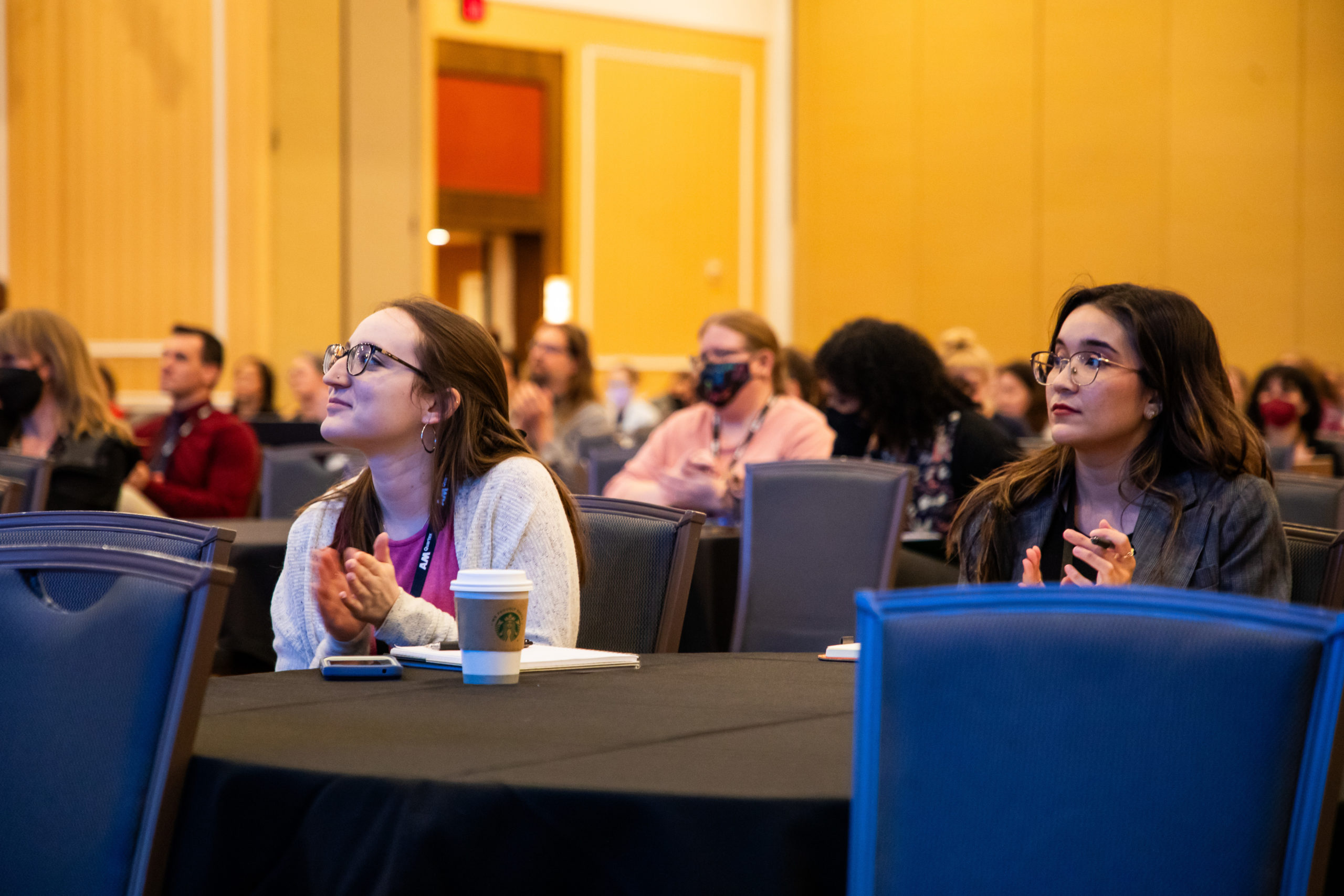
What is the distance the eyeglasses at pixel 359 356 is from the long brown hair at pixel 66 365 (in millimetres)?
2302

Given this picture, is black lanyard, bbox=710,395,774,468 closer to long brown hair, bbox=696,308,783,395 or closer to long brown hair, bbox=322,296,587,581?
long brown hair, bbox=696,308,783,395

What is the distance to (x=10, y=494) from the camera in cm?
319

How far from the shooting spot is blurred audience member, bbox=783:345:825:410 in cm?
568

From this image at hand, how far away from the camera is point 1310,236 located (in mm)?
11016

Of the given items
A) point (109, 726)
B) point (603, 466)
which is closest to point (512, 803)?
point (109, 726)

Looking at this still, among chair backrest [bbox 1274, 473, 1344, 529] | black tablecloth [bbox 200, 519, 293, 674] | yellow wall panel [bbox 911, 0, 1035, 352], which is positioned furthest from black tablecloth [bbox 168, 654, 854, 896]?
yellow wall panel [bbox 911, 0, 1035, 352]

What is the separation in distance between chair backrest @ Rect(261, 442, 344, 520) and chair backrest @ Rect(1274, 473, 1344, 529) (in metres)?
3.07

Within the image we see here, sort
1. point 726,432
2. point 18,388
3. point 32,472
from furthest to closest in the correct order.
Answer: point 726,432 → point 18,388 → point 32,472

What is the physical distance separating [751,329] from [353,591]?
2.80 metres

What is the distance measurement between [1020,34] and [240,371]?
7118mm

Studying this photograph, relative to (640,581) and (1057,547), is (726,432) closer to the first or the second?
(640,581)

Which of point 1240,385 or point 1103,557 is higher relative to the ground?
point 1240,385

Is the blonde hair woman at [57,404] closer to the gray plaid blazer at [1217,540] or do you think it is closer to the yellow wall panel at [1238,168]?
the gray plaid blazer at [1217,540]

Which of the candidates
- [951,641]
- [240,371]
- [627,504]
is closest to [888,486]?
[627,504]
